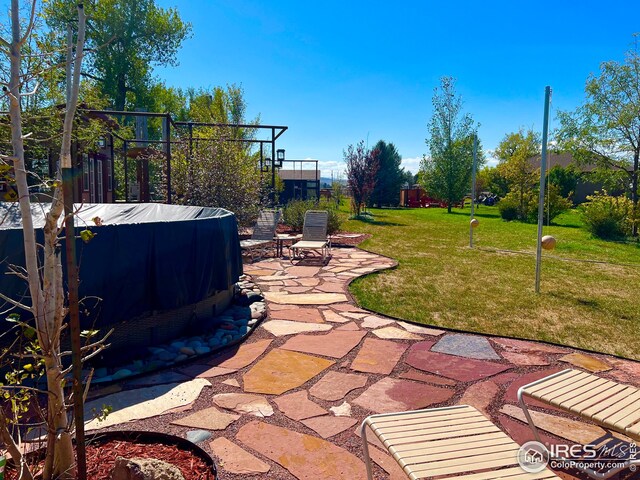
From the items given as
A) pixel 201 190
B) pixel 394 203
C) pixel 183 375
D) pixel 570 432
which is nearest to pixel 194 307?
pixel 183 375

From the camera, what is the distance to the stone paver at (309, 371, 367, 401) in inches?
124

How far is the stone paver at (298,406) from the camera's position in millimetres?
2863

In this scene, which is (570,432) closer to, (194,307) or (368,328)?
(368,328)

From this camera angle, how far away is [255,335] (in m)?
4.36

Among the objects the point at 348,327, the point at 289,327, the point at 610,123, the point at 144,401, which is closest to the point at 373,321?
the point at 348,327

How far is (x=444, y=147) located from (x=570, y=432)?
2496 centimetres

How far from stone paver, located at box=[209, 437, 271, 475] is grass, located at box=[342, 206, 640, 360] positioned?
288 cm

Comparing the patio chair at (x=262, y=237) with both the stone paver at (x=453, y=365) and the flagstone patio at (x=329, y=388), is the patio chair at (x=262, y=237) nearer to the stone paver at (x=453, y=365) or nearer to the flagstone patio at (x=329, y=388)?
the flagstone patio at (x=329, y=388)

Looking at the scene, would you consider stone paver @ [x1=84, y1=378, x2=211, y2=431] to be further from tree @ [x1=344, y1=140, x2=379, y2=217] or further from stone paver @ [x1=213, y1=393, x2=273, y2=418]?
tree @ [x1=344, y1=140, x2=379, y2=217]

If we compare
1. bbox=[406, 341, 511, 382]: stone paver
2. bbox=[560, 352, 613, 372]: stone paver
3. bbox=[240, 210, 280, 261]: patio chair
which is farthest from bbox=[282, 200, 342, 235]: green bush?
bbox=[560, 352, 613, 372]: stone paver

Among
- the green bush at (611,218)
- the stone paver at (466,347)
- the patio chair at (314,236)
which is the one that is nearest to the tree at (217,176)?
the patio chair at (314,236)

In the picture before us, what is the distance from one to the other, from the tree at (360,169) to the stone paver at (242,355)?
599 inches

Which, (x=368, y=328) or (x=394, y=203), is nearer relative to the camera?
(x=368, y=328)

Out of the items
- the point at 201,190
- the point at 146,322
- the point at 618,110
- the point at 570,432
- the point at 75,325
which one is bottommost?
the point at 570,432
